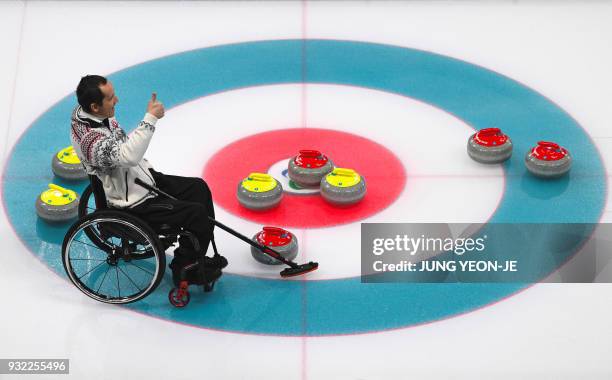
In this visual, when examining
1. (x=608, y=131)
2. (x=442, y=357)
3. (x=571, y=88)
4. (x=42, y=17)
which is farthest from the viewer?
(x=42, y=17)

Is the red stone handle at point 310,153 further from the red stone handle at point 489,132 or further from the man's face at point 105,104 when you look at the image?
the man's face at point 105,104

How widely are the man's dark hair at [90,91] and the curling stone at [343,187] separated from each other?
1900mm

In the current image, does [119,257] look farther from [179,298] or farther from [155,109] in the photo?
[155,109]

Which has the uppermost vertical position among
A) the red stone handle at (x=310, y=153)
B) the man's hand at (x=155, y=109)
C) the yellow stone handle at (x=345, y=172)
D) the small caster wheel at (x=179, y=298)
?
the man's hand at (x=155, y=109)

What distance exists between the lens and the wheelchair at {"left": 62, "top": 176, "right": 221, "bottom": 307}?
6.00 m

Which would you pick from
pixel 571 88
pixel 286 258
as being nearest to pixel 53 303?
pixel 286 258

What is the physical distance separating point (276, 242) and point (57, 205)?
5.11 feet

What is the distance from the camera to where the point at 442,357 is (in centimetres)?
597

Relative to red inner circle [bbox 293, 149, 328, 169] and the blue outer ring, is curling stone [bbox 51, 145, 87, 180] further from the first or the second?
red inner circle [bbox 293, 149, 328, 169]

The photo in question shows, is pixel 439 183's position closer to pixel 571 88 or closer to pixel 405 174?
pixel 405 174

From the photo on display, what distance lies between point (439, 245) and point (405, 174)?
3.03 ft

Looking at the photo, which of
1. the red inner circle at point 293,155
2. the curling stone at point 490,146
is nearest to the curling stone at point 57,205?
the red inner circle at point 293,155

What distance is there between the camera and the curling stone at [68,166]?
7.58 metres

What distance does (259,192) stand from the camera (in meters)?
7.16
